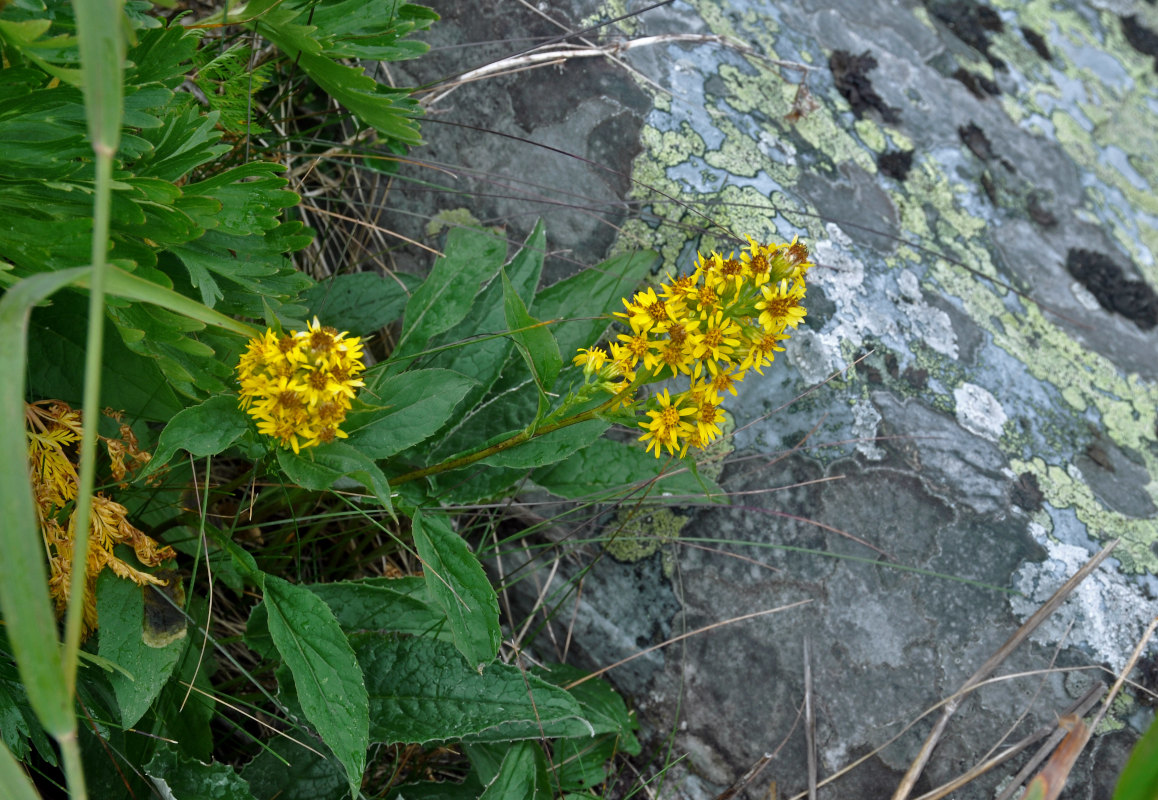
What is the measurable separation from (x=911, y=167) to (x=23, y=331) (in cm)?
306

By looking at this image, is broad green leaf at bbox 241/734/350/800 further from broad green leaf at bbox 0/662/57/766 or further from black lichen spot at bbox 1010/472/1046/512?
black lichen spot at bbox 1010/472/1046/512

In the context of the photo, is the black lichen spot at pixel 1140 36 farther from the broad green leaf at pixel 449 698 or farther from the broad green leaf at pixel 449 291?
the broad green leaf at pixel 449 698

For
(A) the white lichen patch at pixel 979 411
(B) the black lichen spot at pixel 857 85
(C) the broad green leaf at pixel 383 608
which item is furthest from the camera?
(B) the black lichen spot at pixel 857 85

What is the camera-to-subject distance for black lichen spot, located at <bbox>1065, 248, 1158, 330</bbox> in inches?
136

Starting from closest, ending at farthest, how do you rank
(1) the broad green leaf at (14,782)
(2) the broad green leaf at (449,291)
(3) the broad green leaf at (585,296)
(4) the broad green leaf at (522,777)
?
(1) the broad green leaf at (14,782) → (4) the broad green leaf at (522,777) → (2) the broad green leaf at (449,291) → (3) the broad green leaf at (585,296)

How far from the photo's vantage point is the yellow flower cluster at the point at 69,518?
1.97 metres

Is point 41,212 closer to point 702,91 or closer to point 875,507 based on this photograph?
point 702,91

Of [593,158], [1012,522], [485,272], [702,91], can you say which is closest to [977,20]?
[702,91]

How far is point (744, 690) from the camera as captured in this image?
2514 millimetres

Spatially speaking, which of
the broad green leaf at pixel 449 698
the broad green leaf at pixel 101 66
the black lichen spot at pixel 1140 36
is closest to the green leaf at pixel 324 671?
the broad green leaf at pixel 449 698

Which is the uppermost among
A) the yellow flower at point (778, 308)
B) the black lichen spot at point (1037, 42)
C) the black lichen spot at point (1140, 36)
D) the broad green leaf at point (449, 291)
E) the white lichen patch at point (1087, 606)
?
the black lichen spot at point (1140, 36)

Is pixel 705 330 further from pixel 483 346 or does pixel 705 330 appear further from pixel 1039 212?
pixel 1039 212

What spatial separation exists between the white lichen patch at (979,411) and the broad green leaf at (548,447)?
131cm

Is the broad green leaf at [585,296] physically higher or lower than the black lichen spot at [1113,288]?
lower
